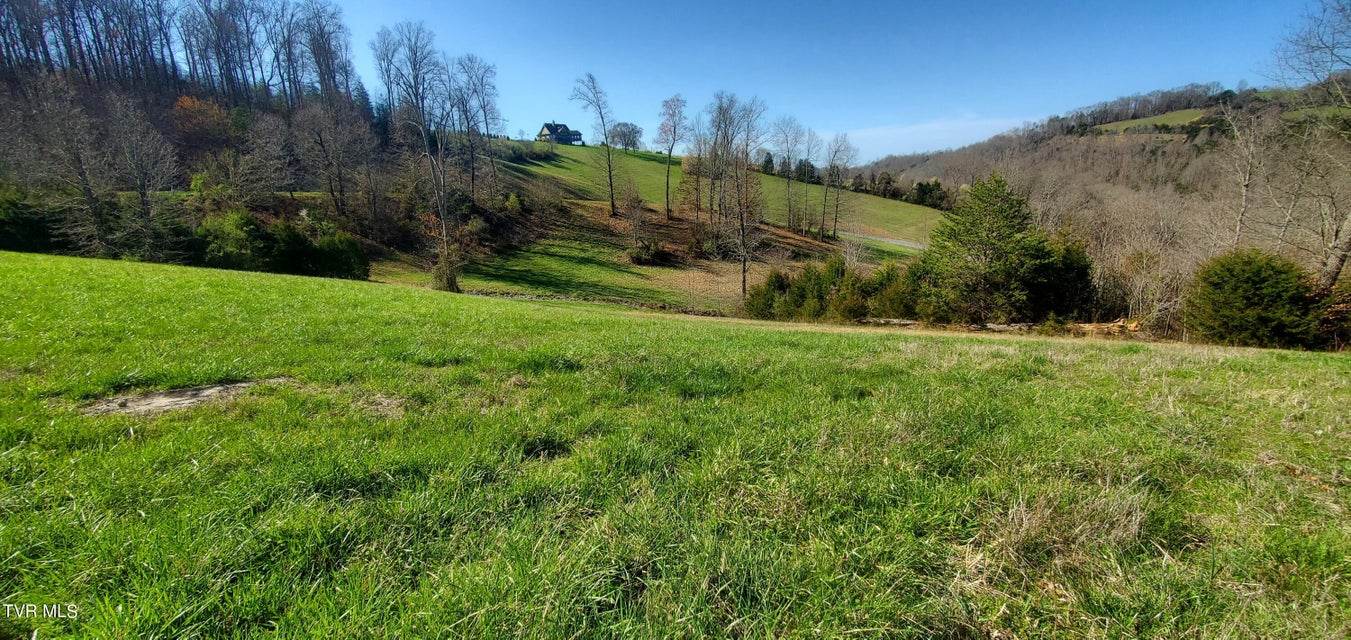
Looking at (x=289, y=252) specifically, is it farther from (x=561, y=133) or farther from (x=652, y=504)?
(x=561, y=133)

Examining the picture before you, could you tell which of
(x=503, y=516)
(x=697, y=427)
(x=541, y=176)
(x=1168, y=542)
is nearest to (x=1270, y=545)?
(x=1168, y=542)

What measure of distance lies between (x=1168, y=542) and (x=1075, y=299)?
2424 cm

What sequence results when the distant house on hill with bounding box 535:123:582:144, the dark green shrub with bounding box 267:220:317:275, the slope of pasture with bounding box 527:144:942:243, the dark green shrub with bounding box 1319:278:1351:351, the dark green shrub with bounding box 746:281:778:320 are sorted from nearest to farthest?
1. the dark green shrub with bounding box 1319:278:1351:351
2. the dark green shrub with bounding box 267:220:317:275
3. the dark green shrub with bounding box 746:281:778:320
4. the slope of pasture with bounding box 527:144:942:243
5. the distant house on hill with bounding box 535:123:582:144

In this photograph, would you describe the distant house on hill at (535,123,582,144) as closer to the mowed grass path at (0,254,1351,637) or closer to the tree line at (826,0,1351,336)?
the tree line at (826,0,1351,336)

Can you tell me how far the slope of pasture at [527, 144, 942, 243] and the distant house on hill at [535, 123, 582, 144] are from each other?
121 ft

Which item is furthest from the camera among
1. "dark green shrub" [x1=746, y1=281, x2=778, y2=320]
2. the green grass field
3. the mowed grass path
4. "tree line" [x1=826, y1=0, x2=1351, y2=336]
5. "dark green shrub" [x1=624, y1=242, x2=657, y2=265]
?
the green grass field

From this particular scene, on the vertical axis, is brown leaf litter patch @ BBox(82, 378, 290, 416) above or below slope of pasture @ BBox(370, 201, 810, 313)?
above

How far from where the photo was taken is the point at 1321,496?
9.11 ft

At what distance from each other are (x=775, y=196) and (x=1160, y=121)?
6044cm

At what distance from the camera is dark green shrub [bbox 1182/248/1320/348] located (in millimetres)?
13133

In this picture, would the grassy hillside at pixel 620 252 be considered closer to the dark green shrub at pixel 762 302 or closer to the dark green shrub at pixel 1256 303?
the dark green shrub at pixel 762 302

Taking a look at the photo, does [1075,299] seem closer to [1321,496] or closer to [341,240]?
[1321,496]

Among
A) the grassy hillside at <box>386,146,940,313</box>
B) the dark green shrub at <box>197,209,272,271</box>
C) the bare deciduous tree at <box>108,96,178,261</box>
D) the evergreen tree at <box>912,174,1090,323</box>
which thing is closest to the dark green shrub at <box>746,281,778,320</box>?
the grassy hillside at <box>386,146,940,313</box>

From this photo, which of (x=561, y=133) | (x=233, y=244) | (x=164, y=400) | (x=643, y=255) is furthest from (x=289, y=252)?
(x=561, y=133)
